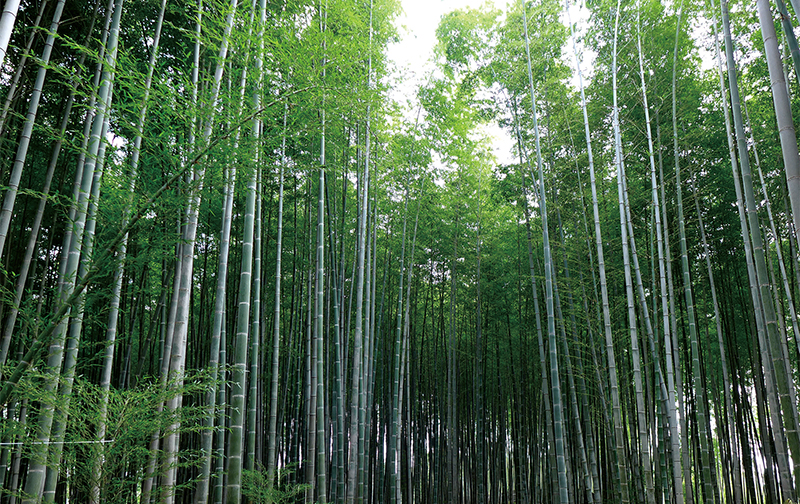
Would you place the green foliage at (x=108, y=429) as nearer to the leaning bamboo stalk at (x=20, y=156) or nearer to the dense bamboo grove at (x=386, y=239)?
the dense bamboo grove at (x=386, y=239)

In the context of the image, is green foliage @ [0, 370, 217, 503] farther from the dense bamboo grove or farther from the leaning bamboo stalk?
the leaning bamboo stalk

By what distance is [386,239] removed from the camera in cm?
723

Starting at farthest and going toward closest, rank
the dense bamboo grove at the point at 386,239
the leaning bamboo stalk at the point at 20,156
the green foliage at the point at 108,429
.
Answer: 1. the leaning bamboo stalk at the point at 20,156
2. the dense bamboo grove at the point at 386,239
3. the green foliage at the point at 108,429

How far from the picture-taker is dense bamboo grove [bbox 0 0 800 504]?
2260 mm

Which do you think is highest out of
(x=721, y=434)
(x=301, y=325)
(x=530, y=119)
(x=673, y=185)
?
(x=530, y=119)

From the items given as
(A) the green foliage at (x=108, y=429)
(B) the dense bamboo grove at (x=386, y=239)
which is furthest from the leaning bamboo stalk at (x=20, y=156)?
(A) the green foliage at (x=108, y=429)

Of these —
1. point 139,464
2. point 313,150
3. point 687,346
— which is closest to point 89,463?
point 139,464

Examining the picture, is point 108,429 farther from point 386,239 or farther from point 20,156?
point 386,239

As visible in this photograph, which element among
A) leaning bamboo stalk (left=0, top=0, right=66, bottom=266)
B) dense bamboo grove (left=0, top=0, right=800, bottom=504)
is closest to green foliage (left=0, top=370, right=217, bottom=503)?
dense bamboo grove (left=0, top=0, right=800, bottom=504)

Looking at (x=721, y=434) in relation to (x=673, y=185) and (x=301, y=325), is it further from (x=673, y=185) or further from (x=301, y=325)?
(x=301, y=325)

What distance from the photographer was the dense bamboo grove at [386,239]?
7.41ft

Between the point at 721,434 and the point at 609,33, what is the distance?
5157 mm

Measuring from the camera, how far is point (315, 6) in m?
4.17

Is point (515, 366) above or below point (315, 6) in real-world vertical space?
below
